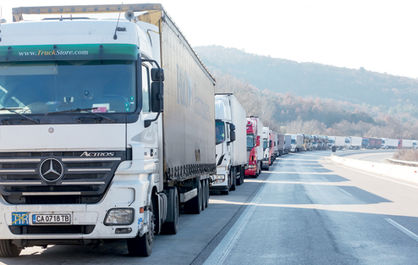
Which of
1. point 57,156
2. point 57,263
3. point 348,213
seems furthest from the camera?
point 348,213

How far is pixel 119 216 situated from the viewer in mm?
8492

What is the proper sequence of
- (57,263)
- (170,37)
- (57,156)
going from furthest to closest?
1. (170,37)
2. (57,263)
3. (57,156)

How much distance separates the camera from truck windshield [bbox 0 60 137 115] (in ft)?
28.0

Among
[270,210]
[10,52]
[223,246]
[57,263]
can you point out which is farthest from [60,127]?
[270,210]

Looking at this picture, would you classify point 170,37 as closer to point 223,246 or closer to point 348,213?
point 223,246

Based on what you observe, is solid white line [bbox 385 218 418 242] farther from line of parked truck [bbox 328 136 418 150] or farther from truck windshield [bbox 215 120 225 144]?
line of parked truck [bbox 328 136 418 150]

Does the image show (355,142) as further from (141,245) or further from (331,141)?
(141,245)

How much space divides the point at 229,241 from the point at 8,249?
3.91m

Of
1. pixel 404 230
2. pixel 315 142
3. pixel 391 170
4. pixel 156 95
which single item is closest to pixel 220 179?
pixel 404 230

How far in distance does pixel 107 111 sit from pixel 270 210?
9.49 meters

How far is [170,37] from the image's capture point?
11.6 m

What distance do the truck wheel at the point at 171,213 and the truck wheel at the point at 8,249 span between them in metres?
3.14

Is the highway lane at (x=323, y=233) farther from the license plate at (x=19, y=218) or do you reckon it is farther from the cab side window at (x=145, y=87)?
the license plate at (x=19, y=218)

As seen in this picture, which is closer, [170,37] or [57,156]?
[57,156]
